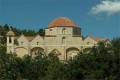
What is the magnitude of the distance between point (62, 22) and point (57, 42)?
3146 millimetres

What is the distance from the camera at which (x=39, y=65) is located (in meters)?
36.5

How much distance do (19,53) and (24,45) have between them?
1.54 meters

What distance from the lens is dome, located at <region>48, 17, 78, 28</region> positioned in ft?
212

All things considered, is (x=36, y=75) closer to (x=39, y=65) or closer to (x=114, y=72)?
(x=39, y=65)

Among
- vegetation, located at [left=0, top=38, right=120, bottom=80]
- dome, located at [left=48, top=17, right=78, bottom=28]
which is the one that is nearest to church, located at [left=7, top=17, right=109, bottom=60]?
dome, located at [left=48, top=17, right=78, bottom=28]

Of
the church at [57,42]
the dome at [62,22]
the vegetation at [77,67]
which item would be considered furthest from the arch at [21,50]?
the vegetation at [77,67]

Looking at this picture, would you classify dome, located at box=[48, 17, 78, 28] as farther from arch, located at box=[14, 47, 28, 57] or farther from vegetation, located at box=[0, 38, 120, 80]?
vegetation, located at box=[0, 38, 120, 80]

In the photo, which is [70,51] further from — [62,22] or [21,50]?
[21,50]

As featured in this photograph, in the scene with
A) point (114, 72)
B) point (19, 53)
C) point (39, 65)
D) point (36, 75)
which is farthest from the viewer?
point (19, 53)

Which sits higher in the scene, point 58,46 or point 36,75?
point 58,46

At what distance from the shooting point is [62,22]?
65.2 m

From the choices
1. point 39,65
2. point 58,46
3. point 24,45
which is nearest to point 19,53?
point 24,45

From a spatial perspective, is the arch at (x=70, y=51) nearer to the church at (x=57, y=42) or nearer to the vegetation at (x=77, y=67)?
the church at (x=57, y=42)

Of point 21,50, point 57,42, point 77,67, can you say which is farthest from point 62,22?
point 77,67
